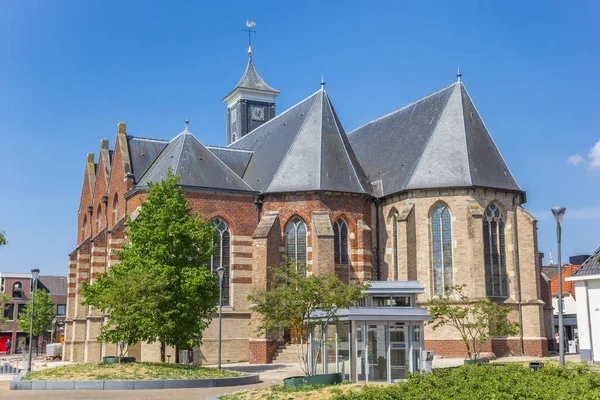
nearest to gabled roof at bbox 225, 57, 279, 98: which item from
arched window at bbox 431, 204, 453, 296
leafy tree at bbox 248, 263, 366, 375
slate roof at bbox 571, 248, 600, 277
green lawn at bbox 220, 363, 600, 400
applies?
arched window at bbox 431, 204, 453, 296

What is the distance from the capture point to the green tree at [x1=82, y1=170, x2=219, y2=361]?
2861 cm

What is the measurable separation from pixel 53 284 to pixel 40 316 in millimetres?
13906

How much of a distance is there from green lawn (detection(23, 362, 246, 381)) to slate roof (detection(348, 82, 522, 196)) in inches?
699

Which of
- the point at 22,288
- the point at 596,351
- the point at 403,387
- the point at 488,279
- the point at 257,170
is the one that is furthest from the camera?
the point at 22,288

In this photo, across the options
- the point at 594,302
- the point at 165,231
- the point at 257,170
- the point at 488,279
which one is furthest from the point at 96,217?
the point at 594,302

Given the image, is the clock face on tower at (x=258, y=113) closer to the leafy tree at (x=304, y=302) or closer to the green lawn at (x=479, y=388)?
the leafy tree at (x=304, y=302)

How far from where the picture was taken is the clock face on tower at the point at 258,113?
6656cm

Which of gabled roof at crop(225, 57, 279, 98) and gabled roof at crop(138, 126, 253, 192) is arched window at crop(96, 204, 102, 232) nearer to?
gabled roof at crop(138, 126, 253, 192)

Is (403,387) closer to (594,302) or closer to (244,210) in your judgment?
(594,302)

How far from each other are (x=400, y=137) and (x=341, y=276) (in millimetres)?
10625

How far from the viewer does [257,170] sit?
4375 centimetres

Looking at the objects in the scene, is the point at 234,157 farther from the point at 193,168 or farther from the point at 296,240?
the point at 296,240

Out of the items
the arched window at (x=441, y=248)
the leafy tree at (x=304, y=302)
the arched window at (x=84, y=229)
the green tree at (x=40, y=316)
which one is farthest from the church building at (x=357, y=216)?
the green tree at (x=40, y=316)

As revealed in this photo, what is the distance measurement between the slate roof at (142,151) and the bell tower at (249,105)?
20.6 m
